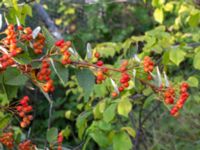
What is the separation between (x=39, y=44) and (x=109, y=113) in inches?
27.5

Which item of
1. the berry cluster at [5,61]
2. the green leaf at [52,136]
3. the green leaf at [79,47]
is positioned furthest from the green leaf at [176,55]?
the berry cluster at [5,61]

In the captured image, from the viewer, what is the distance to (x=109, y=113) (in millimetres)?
1640

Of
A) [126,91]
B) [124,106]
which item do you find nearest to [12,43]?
[124,106]

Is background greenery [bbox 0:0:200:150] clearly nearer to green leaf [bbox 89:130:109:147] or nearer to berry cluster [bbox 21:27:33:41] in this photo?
green leaf [bbox 89:130:109:147]

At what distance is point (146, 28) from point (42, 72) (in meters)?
3.92

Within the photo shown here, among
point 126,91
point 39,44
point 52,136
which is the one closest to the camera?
point 39,44

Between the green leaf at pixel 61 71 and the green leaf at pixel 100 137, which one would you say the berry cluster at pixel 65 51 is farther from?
the green leaf at pixel 100 137

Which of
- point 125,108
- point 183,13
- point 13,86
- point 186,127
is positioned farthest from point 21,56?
point 186,127

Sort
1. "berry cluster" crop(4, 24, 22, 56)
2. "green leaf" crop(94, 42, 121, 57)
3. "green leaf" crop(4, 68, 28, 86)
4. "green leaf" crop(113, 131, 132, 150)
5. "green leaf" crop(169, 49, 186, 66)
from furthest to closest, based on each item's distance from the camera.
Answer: "green leaf" crop(94, 42, 121, 57) < "green leaf" crop(169, 49, 186, 66) < "green leaf" crop(113, 131, 132, 150) < "green leaf" crop(4, 68, 28, 86) < "berry cluster" crop(4, 24, 22, 56)

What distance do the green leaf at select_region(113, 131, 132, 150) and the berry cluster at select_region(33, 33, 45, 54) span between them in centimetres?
71

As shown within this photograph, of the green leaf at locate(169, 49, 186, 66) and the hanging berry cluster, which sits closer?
the hanging berry cluster

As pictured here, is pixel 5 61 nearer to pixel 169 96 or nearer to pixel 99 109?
pixel 169 96

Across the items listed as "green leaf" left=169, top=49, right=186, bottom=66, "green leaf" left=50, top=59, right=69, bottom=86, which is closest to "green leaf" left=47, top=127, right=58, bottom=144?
"green leaf" left=50, top=59, right=69, bottom=86

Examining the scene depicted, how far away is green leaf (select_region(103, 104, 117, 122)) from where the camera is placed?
1.62m
